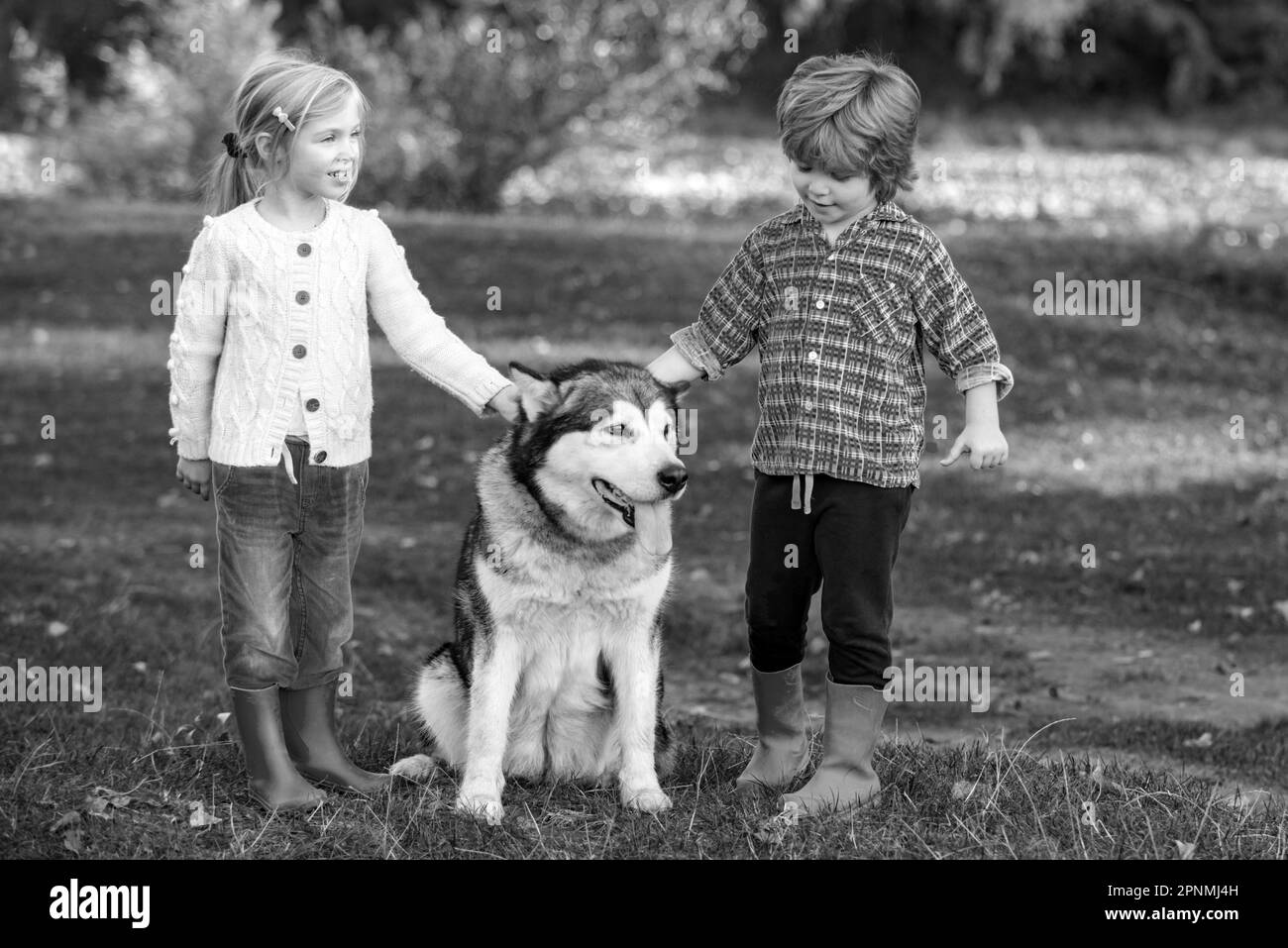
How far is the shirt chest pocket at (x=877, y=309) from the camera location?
4133 mm

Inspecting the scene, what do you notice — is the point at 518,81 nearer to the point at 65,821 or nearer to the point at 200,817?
the point at 200,817

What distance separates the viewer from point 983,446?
409cm

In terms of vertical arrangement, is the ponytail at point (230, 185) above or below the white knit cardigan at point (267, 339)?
above

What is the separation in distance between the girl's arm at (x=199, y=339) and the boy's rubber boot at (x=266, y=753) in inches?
25.9

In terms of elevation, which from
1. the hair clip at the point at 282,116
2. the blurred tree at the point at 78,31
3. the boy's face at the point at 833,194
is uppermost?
the blurred tree at the point at 78,31

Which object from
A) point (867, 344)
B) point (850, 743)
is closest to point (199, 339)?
point (867, 344)

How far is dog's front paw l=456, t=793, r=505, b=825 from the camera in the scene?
4.09 m

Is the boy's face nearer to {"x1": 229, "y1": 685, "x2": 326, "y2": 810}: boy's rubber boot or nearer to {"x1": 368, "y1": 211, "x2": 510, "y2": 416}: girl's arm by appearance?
{"x1": 368, "y1": 211, "x2": 510, "y2": 416}: girl's arm

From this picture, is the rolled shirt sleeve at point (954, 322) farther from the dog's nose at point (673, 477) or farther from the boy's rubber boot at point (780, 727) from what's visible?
the boy's rubber boot at point (780, 727)

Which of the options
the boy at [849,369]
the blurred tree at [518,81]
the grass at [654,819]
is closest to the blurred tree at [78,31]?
the blurred tree at [518,81]

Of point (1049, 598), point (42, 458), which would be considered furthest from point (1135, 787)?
point (42, 458)

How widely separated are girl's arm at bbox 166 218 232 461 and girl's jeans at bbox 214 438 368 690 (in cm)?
14

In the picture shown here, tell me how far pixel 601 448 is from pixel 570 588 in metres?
0.41

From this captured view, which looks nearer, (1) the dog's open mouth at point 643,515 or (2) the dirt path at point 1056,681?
(1) the dog's open mouth at point 643,515
